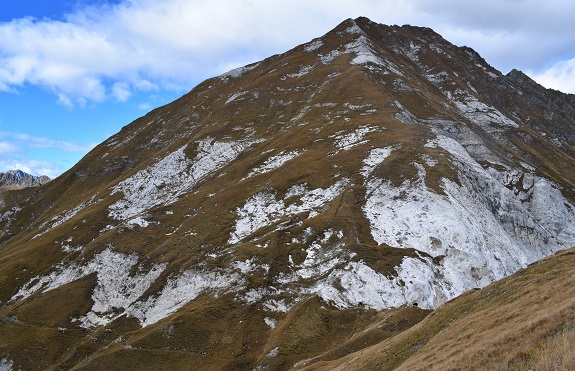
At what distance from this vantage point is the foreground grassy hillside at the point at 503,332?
18.1 meters

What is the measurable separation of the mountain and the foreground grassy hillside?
26.5 feet

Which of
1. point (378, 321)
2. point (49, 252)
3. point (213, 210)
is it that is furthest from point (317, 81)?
point (378, 321)

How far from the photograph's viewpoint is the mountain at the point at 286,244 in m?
63.6

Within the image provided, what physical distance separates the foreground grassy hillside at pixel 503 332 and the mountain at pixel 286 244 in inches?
318

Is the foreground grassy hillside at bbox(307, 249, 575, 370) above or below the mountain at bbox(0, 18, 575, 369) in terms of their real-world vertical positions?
below

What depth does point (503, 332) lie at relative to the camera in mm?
23234

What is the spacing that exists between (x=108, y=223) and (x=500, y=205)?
332 feet

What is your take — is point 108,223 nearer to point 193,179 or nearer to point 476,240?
point 193,179

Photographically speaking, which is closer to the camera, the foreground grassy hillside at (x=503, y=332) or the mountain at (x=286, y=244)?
the foreground grassy hillside at (x=503, y=332)

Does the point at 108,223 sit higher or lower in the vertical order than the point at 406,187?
higher

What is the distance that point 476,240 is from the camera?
74000mm

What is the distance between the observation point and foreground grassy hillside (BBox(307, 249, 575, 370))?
59.5 ft

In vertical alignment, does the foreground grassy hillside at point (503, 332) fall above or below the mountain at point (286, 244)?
below

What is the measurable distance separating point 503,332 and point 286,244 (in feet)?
191
